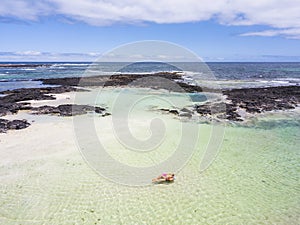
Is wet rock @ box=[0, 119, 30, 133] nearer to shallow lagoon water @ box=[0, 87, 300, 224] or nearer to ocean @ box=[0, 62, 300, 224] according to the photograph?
ocean @ box=[0, 62, 300, 224]

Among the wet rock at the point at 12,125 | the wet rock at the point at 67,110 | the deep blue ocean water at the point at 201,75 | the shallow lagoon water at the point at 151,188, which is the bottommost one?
the shallow lagoon water at the point at 151,188

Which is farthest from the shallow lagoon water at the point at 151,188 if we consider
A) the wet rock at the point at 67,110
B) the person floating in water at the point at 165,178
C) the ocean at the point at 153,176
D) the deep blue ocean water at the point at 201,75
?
the deep blue ocean water at the point at 201,75

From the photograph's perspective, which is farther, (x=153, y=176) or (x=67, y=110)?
(x=67, y=110)

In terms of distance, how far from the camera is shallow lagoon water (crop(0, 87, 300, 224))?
27.0ft

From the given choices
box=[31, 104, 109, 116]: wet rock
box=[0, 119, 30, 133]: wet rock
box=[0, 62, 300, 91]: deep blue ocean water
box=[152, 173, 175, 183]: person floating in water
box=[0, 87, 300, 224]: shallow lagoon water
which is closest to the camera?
box=[0, 87, 300, 224]: shallow lagoon water

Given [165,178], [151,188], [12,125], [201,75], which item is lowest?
[151,188]

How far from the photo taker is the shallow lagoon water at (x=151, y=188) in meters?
8.23

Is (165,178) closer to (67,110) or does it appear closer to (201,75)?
(67,110)

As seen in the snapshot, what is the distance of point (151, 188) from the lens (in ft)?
32.6

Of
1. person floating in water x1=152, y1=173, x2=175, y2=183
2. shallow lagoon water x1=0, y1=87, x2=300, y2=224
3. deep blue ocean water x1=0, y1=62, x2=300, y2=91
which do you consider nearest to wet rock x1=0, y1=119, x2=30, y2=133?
shallow lagoon water x1=0, y1=87, x2=300, y2=224

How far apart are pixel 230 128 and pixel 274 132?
2.67m

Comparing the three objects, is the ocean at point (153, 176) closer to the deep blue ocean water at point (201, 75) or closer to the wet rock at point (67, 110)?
the wet rock at point (67, 110)

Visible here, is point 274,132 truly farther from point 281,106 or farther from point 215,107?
point 281,106

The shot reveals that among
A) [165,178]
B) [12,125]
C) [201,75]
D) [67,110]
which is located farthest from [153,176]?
[201,75]
